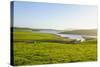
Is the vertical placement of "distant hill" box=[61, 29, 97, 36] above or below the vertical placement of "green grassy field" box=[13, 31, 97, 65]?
above

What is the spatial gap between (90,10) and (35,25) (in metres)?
0.82

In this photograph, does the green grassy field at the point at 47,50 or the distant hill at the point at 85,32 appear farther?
the distant hill at the point at 85,32

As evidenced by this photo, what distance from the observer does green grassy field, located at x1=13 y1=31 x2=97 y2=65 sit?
2496mm

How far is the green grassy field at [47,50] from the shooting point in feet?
8.19

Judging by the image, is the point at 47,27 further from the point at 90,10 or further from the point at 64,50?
the point at 90,10

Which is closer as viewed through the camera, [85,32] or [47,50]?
[47,50]

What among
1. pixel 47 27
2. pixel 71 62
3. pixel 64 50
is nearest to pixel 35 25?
pixel 47 27

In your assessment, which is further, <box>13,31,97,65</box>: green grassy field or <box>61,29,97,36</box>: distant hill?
<box>61,29,97,36</box>: distant hill

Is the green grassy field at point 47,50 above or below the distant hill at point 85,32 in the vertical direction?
below

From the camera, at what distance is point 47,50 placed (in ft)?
8.60

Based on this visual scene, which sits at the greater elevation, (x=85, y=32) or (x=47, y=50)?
(x=85, y=32)

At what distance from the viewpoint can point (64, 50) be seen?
2693 millimetres

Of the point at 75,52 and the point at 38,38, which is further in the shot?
the point at 75,52
